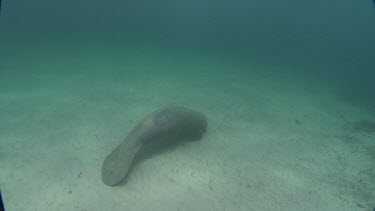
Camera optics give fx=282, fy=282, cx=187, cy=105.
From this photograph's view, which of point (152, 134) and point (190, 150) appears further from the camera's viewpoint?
point (190, 150)

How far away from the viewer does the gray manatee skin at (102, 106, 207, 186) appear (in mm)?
5772

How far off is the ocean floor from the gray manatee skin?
28 centimetres

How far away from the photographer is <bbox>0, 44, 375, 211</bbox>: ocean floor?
17.8 feet

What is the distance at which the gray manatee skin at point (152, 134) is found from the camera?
5772mm

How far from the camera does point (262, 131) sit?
8.50m

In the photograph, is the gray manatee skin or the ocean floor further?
the gray manatee skin

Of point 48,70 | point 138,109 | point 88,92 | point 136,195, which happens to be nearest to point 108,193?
point 136,195

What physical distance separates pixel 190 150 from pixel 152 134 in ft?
3.75

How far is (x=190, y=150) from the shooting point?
714 cm

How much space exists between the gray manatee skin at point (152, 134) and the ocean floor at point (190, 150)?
277 mm

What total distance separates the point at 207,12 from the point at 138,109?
8406 centimetres

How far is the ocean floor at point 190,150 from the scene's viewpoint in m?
5.42

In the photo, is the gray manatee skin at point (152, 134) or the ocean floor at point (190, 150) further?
the gray manatee skin at point (152, 134)

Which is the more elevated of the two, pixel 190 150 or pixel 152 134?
pixel 152 134
